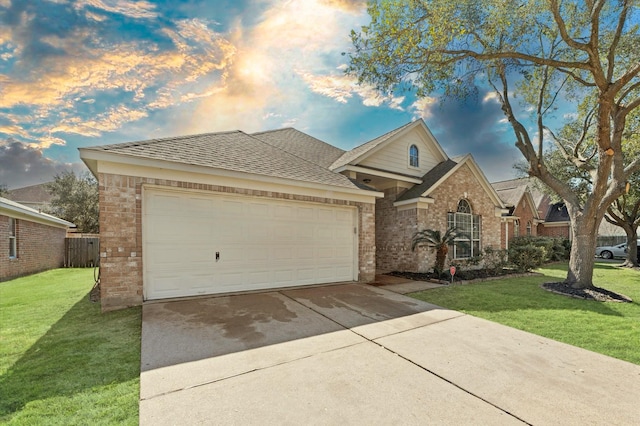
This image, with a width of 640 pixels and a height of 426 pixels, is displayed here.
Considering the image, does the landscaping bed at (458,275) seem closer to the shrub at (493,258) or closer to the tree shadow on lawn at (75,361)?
the shrub at (493,258)

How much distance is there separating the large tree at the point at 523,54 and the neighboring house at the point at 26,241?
14.7 meters

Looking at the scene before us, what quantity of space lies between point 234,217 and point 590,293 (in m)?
9.86

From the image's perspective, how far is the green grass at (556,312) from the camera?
447cm

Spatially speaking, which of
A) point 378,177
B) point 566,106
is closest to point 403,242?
point 378,177

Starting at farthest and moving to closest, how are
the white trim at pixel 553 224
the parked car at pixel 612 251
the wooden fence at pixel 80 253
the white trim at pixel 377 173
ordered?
the white trim at pixel 553 224 → the parked car at pixel 612 251 → the wooden fence at pixel 80 253 → the white trim at pixel 377 173

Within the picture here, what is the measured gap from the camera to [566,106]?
12078 mm

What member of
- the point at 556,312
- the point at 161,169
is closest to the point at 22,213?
the point at 161,169

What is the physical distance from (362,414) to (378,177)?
1048 cm

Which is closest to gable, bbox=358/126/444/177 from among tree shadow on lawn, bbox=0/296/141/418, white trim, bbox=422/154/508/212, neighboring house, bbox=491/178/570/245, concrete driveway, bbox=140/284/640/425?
white trim, bbox=422/154/508/212

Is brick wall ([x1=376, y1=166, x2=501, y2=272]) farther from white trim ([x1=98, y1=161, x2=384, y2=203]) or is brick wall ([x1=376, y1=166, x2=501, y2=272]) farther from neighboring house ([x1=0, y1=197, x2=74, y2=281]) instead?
neighboring house ([x1=0, y1=197, x2=74, y2=281])

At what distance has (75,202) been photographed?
24.1 m

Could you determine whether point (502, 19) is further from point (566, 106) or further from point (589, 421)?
point (589, 421)

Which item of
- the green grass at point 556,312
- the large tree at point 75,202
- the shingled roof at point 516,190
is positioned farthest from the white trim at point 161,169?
the large tree at point 75,202

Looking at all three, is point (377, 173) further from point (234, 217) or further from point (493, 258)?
point (493, 258)
